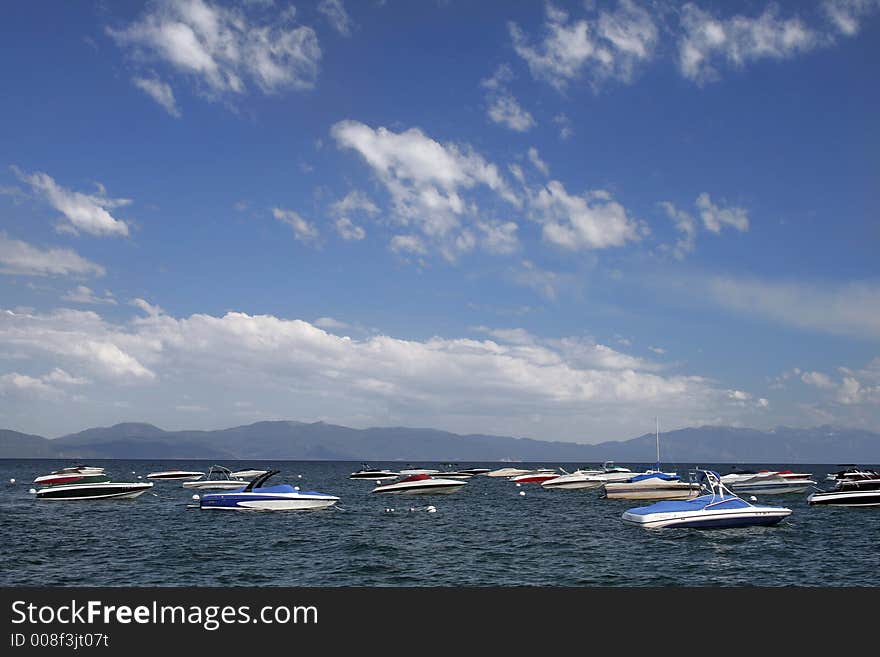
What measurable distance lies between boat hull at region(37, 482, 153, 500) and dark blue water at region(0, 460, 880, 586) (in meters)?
8.86

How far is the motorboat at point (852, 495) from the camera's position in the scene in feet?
190

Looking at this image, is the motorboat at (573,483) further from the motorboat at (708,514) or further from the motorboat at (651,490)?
the motorboat at (708,514)

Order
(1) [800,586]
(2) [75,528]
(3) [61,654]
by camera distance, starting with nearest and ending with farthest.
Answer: (3) [61,654]
(1) [800,586]
(2) [75,528]

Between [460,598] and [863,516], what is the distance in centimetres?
5147

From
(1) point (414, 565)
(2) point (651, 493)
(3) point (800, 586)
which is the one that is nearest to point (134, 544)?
(1) point (414, 565)

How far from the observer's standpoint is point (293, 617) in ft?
46.5

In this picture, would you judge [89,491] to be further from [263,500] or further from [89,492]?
[263,500]

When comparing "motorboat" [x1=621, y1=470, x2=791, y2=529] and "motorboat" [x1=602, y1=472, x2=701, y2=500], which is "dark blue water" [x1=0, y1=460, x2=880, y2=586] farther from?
"motorboat" [x1=602, y1=472, x2=701, y2=500]

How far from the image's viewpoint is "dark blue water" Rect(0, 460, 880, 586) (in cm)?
2855

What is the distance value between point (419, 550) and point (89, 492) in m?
45.9

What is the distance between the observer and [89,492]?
6600 centimetres

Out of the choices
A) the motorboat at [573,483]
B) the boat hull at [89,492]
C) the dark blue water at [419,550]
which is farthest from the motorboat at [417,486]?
the boat hull at [89,492]

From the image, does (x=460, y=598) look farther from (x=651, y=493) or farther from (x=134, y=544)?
(x=651, y=493)

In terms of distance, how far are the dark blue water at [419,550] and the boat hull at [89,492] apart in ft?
29.1
